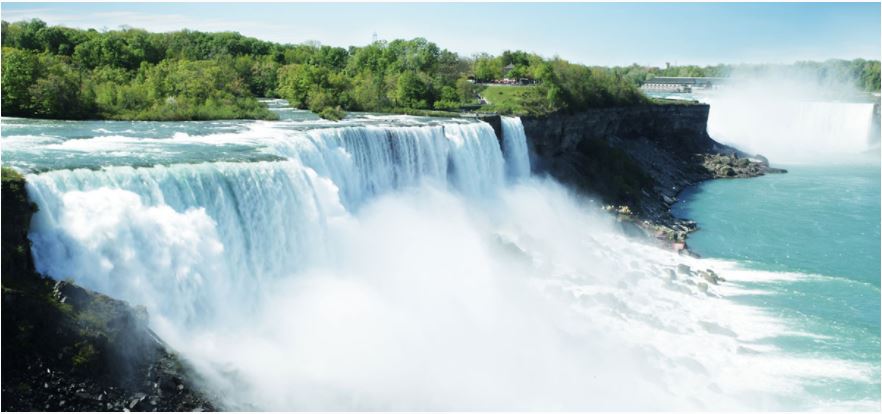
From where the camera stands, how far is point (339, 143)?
2388 cm

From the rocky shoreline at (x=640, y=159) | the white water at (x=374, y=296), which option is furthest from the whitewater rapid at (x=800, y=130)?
the white water at (x=374, y=296)

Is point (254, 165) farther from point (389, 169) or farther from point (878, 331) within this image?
point (878, 331)

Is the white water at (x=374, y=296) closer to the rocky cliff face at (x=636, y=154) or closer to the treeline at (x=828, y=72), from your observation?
the rocky cliff face at (x=636, y=154)

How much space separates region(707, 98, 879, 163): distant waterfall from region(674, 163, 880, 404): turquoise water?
11244mm

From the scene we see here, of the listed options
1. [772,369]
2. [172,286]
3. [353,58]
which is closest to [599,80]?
[353,58]

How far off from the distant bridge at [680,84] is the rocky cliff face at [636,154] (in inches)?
1940

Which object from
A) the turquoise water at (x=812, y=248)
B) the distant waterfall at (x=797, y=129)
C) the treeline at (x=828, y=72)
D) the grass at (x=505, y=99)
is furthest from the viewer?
the treeline at (x=828, y=72)

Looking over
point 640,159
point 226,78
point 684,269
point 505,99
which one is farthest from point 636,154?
point 226,78

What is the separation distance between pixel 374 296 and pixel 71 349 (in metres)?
8.95

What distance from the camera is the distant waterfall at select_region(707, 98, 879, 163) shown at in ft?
202

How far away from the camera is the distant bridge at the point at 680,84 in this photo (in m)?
103

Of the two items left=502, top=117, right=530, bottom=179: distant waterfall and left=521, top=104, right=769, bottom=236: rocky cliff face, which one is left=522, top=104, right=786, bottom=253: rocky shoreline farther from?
left=502, top=117, right=530, bottom=179: distant waterfall

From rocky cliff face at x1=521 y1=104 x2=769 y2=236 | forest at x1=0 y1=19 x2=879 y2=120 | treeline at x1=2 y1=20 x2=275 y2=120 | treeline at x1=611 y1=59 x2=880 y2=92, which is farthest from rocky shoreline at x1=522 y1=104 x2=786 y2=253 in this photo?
treeline at x1=611 y1=59 x2=880 y2=92

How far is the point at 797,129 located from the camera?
67125mm
